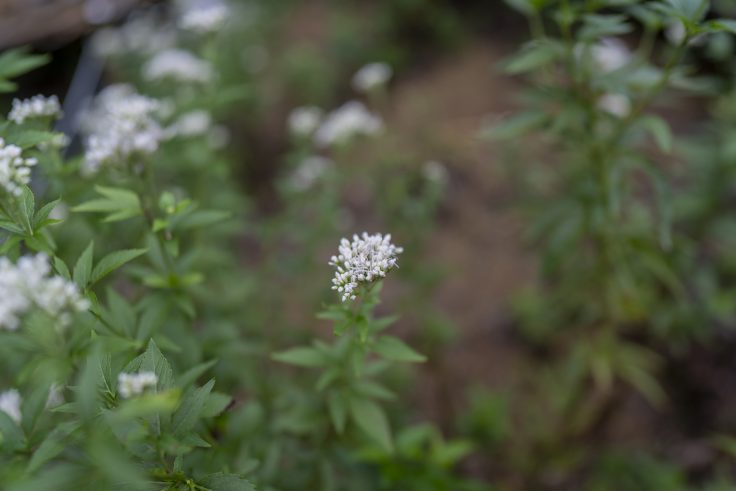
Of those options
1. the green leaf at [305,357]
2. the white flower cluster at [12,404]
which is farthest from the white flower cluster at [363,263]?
the white flower cluster at [12,404]

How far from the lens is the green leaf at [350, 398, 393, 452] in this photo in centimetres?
213

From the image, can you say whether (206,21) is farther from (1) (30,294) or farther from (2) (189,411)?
(2) (189,411)

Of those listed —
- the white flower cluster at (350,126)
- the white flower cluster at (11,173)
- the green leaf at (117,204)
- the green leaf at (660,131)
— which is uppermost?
the white flower cluster at (11,173)

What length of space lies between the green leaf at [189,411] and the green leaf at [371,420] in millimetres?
673

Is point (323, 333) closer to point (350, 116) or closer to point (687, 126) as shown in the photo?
point (350, 116)

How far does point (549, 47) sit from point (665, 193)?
853 millimetres

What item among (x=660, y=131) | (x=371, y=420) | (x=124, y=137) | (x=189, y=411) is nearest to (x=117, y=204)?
(x=124, y=137)

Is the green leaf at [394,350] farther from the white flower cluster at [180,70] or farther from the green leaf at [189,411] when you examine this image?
the white flower cluster at [180,70]

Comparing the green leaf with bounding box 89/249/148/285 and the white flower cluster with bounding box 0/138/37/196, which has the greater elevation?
the white flower cluster with bounding box 0/138/37/196

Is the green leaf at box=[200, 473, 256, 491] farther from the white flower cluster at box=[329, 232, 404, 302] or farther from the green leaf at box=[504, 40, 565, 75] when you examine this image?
the green leaf at box=[504, 40, 565, 75]

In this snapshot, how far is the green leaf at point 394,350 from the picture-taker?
1.85 meters

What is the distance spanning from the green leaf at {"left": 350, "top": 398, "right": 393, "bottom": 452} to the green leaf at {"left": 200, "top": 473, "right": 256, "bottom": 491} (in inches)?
23.8

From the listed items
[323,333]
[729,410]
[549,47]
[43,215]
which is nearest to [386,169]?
[323,333]

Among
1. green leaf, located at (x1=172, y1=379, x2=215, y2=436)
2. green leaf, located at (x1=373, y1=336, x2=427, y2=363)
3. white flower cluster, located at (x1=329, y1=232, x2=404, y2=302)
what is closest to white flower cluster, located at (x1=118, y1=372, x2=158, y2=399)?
green leaf, located at (x1=172, y1=379, x2=215, y2=436)
